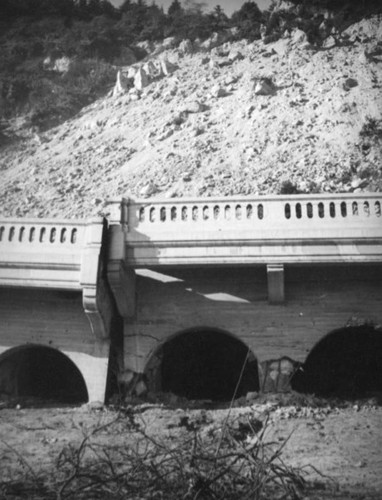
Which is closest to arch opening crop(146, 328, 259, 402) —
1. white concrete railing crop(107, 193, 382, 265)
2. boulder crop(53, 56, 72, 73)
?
white concrete railing crop(107, 193, 382, 265)

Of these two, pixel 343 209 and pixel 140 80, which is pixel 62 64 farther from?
pixel 343 209

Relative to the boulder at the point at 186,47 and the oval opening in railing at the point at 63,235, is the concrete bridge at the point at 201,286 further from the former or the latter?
the boulder at the point at 186,47

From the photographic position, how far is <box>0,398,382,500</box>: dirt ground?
6375 mm

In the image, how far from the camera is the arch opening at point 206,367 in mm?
10398

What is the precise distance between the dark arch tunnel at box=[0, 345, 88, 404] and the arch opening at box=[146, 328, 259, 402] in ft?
6.71

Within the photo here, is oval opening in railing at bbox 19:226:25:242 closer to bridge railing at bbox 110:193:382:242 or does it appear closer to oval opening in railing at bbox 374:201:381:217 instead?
bridge railing at bbox 110:193:382:242

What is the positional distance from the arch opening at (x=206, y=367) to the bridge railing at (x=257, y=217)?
2554mm

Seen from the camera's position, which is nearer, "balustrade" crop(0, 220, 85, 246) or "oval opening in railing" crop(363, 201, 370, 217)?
"oval opening in railing" crop(363, 201, 370, 217)

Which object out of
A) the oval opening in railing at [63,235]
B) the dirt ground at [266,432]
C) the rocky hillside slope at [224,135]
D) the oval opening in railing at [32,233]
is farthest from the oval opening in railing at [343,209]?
the rocky hillside slope at [224,135]

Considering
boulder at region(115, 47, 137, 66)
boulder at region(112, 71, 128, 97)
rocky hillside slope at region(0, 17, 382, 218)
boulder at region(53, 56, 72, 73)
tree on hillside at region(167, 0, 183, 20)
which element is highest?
tree on hillside at region(167, 0, 183, 20)

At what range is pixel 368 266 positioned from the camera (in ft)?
29.7

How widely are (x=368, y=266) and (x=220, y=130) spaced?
51.4 ft

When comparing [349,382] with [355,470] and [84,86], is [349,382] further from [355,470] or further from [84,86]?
[84,86]

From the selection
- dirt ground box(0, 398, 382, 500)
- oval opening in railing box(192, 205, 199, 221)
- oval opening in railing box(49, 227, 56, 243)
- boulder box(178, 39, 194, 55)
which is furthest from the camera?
boulder box(178, 39, 194, 55)
